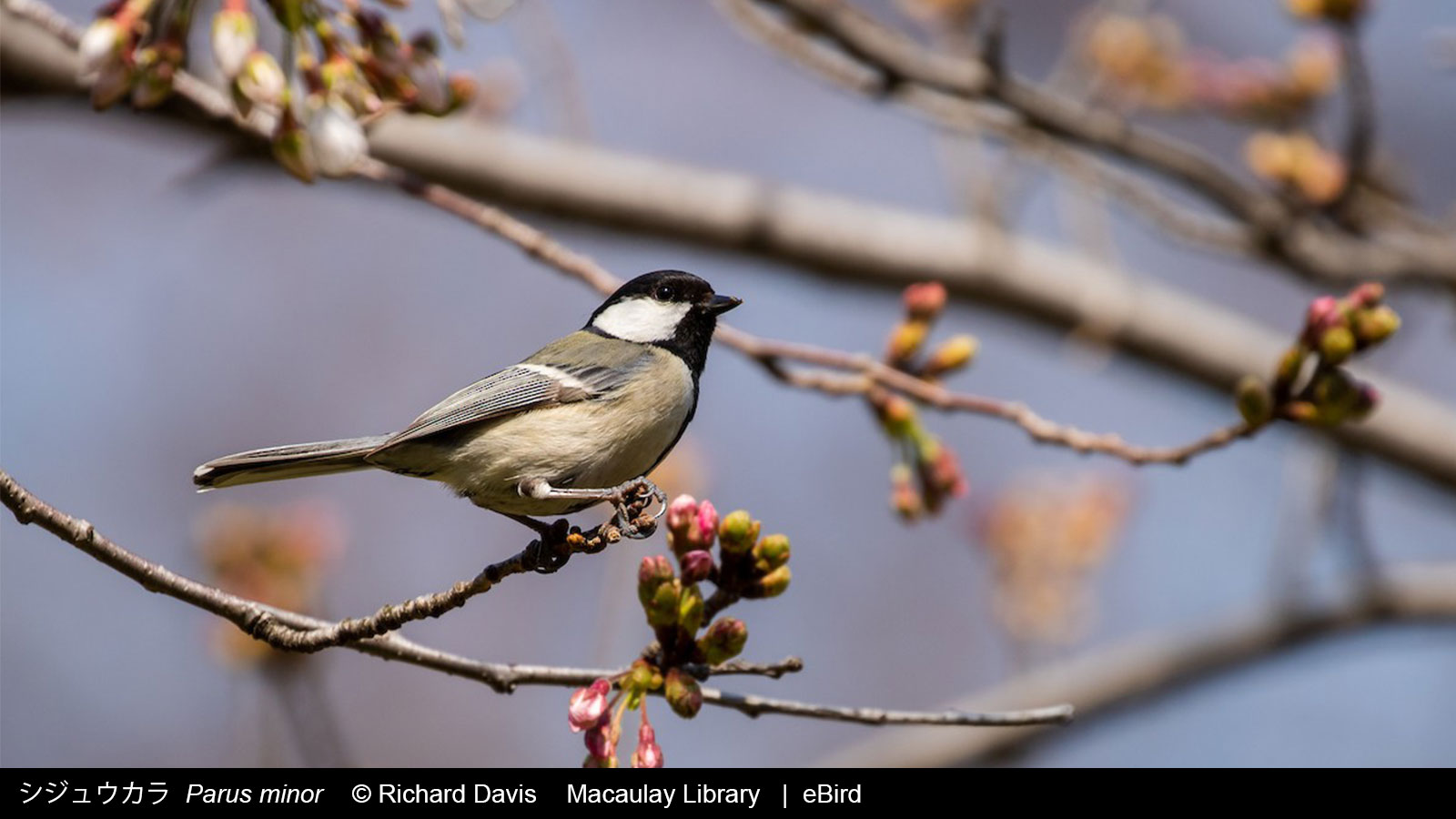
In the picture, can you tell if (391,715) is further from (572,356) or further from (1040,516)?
(572,356)

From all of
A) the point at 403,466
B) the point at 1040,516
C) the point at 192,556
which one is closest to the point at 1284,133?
the point at 1040,516

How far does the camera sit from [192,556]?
3311 millimetres

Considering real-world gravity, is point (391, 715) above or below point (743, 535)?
below

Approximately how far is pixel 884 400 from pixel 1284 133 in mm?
2228

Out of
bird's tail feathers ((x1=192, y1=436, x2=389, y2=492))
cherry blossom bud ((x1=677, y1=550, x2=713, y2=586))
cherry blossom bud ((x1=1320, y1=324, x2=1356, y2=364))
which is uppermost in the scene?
cherry blossom bud ((x1=1320, y1=324, x2=1356, y2=364))

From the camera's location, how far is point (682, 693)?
1.81 metres

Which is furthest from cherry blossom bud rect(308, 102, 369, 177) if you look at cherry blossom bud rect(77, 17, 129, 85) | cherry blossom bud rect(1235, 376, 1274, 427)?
cherry blossom bud rect(1235, 376, 1274, 427)

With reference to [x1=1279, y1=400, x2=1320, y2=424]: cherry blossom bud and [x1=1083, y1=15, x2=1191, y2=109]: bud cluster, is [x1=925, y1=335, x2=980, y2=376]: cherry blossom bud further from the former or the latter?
[x1=1083, y1=15, x2=1191, y2=109]: bud cluster

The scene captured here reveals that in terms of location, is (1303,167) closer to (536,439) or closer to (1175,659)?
(1175,659)

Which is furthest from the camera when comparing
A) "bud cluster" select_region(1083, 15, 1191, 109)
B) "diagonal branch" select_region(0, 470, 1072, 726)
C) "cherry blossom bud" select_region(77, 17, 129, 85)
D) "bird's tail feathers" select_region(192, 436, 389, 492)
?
"bud cluster" select_region(1083, 15, 1191, 109)

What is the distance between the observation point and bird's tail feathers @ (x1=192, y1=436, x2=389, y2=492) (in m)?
2.18

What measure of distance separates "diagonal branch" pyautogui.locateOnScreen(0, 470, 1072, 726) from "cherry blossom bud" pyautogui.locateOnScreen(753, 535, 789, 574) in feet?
0.43

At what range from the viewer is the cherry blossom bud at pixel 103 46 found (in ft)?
6.39

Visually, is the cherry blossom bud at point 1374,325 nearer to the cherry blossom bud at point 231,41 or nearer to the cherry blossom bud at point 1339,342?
the cherry blossom bud at point 1339,342
